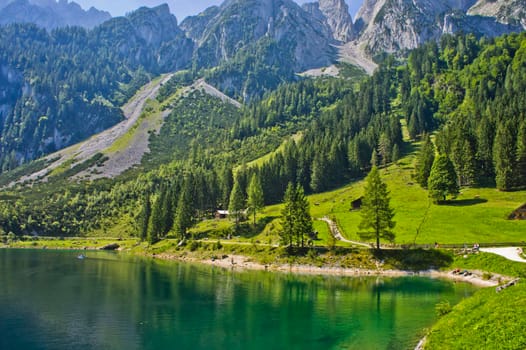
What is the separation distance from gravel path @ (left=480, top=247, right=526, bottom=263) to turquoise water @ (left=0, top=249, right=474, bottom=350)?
11.8m

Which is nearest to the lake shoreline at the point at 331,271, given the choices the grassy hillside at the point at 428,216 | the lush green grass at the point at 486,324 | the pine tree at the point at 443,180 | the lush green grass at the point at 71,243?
the grassy hillside at the point at 428,216

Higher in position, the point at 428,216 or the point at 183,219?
the point at 428,216

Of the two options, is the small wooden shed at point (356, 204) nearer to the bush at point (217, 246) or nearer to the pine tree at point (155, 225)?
the bush at point (217, 246)

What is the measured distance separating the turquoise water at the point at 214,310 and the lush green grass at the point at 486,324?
5029mm

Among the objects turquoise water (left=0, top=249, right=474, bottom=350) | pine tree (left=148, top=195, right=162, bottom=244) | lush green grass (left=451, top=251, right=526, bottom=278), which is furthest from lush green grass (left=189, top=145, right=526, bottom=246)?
pine tree (left=148, top=195, right=162, bottom=244)

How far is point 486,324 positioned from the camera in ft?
100.0

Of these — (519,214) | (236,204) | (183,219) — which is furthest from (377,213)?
(183,219)

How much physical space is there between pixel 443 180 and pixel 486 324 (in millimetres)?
82940

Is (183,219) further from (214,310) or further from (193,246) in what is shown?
(214,310)

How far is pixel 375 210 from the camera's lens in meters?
86.6

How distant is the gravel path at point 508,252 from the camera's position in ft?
224

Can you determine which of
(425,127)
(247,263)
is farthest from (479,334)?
(425,127)

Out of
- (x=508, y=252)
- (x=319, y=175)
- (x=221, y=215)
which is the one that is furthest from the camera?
(x=319, y=175)

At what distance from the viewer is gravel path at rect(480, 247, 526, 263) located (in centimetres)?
6831
